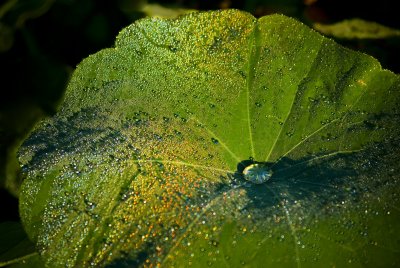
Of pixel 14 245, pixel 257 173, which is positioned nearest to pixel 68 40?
pixel 14 245

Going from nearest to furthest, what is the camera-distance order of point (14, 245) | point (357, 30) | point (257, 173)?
1. point (257, 173)
2. point (14, 245)
3. point (357, 30)

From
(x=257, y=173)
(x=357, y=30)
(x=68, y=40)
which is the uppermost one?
(x=68, y=40)

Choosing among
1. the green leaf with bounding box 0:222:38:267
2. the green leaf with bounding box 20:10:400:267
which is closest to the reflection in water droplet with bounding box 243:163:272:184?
the green leaf with bounding box 20:10:400:267

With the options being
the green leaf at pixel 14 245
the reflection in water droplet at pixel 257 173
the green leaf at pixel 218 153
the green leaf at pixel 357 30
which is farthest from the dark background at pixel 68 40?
the reflection in water droplet at pixel 257 173

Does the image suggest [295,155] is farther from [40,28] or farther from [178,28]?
[40,28]

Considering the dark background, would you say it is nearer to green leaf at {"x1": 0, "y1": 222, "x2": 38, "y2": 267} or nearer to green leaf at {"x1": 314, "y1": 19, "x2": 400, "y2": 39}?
green leaf at {"x1": 314, "y1": 19, "x2": 400, "y2": 39}

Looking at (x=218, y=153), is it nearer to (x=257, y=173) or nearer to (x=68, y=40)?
(x=257, y=173)
